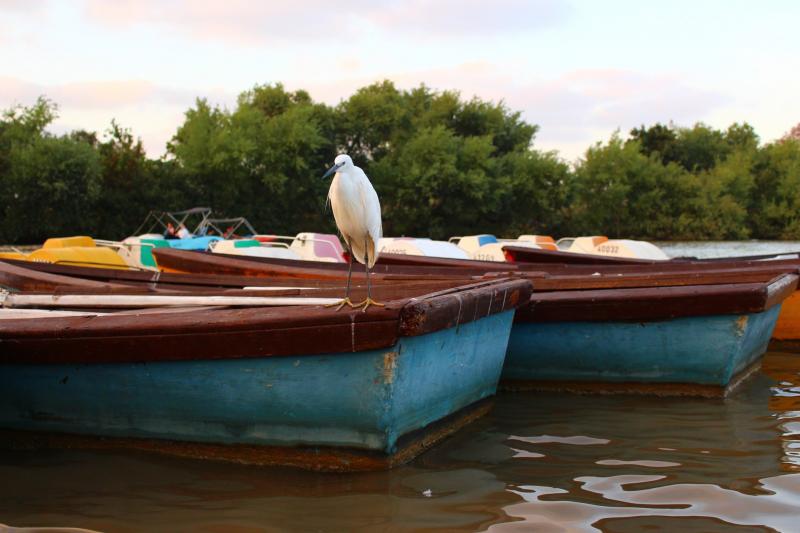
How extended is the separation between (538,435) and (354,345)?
2.05 metres

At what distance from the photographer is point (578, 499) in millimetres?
4648

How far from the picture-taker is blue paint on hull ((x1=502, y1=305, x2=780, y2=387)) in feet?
22.9

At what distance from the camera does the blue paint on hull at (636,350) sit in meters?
6.96

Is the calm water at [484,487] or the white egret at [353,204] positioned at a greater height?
the white egret at [353,204]

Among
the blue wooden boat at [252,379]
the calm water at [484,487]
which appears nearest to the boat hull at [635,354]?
the calm water at [484,487]

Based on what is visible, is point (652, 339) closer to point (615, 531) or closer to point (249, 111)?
point (615, 531)

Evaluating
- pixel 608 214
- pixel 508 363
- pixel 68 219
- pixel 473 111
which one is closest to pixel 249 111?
pixel 68 219

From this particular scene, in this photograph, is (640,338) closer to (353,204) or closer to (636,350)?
(636,350)

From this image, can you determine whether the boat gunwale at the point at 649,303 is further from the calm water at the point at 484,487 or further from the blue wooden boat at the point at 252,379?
the blue wooden boat at the point at 252,379

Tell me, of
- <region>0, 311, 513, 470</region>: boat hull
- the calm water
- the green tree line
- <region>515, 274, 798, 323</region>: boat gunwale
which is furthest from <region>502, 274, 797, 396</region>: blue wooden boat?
the green tree line

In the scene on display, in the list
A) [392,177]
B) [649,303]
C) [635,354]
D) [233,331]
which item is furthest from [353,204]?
[392,177]

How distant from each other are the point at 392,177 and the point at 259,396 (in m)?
43.3

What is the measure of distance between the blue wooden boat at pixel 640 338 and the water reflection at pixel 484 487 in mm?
796

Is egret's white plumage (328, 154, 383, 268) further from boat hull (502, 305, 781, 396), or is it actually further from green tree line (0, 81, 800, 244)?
green tree line (0, 81, 800, 244)
